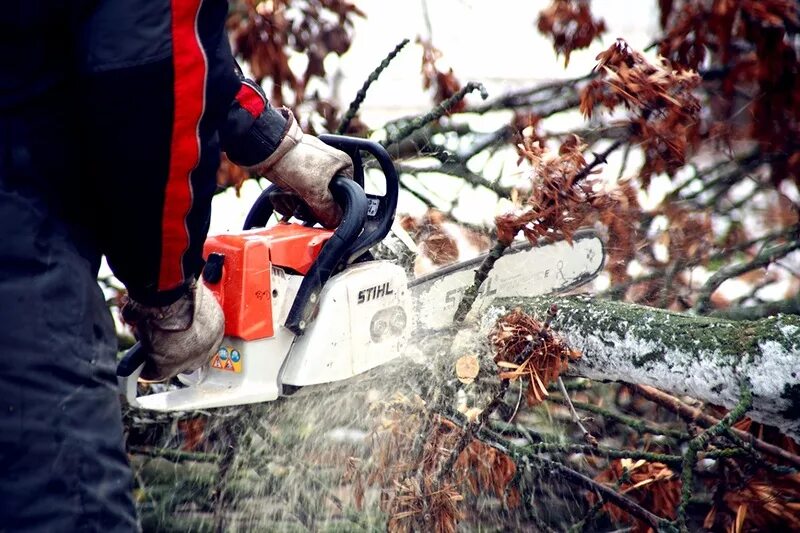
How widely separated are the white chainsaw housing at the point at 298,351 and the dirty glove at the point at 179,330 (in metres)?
0.09

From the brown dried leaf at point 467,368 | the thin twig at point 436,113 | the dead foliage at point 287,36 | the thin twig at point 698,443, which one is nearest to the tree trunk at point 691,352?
the thin twig at point 698,443

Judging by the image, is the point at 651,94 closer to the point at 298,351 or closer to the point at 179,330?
the point at 298,351

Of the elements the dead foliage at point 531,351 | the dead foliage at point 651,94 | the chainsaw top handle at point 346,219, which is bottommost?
the dead foliage at point 531,351

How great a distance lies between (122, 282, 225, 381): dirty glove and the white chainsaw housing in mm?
94

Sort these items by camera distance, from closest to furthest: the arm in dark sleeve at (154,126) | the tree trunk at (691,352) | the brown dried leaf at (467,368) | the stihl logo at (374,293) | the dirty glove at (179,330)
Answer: the arm in dark sleeve at (154,126), the dirty glove at (179,330), the tree trunk at (691,352), the stihl logo at (374,293), the brown dried leaf at (467,368)

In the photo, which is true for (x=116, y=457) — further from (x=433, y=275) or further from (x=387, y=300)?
(x=433, y=275)

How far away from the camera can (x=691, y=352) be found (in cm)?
188

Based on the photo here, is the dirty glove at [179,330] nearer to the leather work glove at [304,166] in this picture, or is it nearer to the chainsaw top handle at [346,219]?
the chainsaw top handle at [346,219]

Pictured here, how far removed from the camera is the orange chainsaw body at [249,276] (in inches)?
71.7

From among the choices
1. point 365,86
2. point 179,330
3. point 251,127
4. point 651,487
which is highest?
point 365,86

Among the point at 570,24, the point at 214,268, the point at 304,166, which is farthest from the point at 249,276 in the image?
the point at 570,24

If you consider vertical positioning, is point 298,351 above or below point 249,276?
below

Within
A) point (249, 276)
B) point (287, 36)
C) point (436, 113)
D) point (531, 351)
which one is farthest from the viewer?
point (287, 36)

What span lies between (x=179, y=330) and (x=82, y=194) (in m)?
0.46
